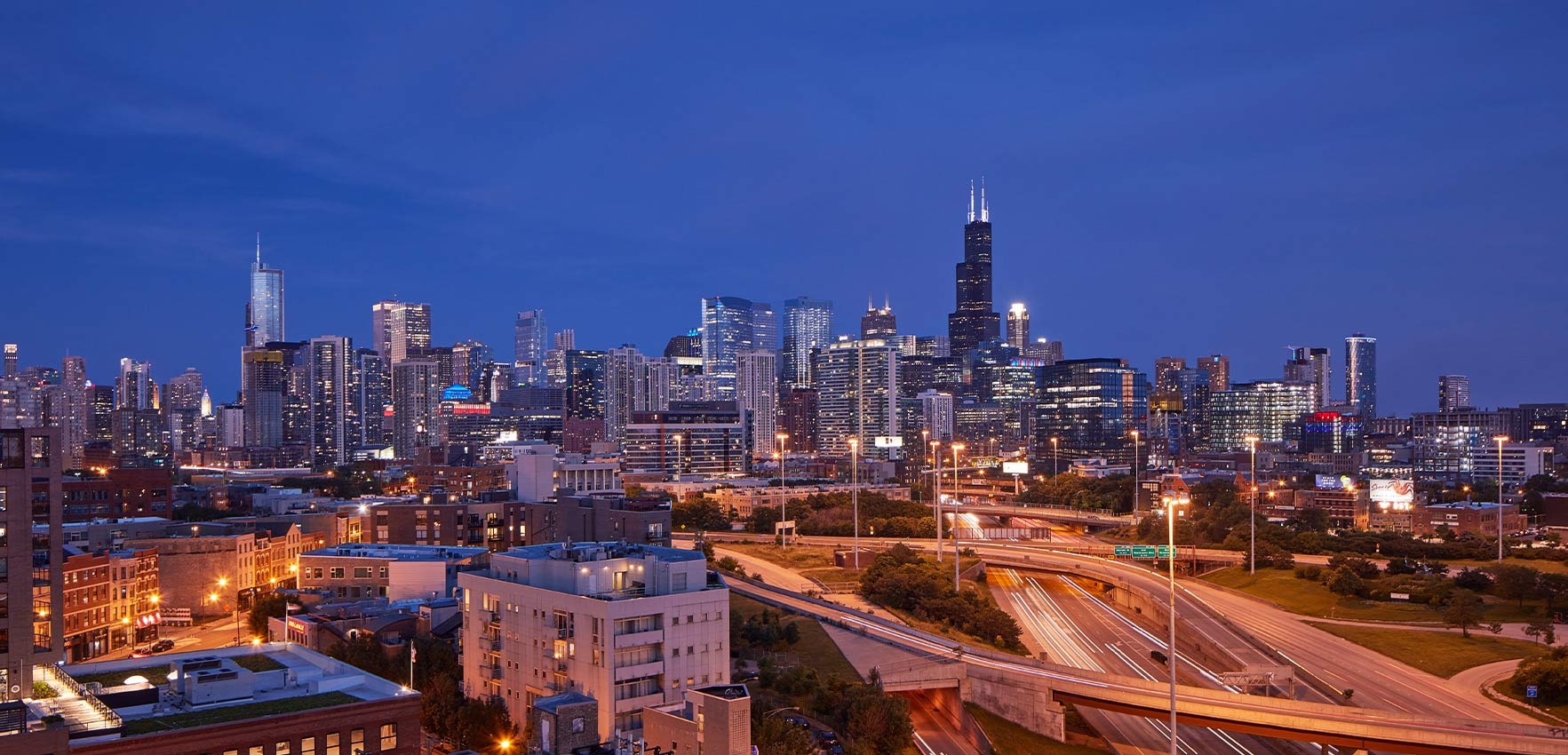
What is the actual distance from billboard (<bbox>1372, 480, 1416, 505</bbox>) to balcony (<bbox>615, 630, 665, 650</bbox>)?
9262 cm

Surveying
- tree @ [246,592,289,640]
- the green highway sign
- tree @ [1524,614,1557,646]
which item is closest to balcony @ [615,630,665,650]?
tree @ [246,592,289,640]

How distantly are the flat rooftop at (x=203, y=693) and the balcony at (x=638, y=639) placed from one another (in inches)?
327

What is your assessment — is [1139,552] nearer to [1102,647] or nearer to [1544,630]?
[1102,647]

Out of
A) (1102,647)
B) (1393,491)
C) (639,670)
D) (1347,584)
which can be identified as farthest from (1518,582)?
(639,670)

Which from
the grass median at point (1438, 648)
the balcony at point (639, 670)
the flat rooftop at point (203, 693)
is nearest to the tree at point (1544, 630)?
the grass median at point (1438, 648)

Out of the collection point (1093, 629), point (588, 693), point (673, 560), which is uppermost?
point (673, 560)

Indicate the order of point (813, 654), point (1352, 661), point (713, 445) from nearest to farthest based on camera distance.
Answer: point (813, 654), point (1352, 661), point (713, 445)

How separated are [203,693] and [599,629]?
12.6 metres

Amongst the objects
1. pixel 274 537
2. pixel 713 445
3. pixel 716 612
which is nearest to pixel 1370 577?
pixel 716 612

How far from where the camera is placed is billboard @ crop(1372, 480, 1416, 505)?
11075 cm

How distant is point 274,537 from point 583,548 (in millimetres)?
46185

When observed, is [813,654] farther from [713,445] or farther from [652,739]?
[713,445]

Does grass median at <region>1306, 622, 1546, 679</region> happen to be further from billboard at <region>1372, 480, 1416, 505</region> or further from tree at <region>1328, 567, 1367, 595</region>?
billboard at <region>1372, 480, 1416, 505</region>

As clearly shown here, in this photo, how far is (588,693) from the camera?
1582 inches
